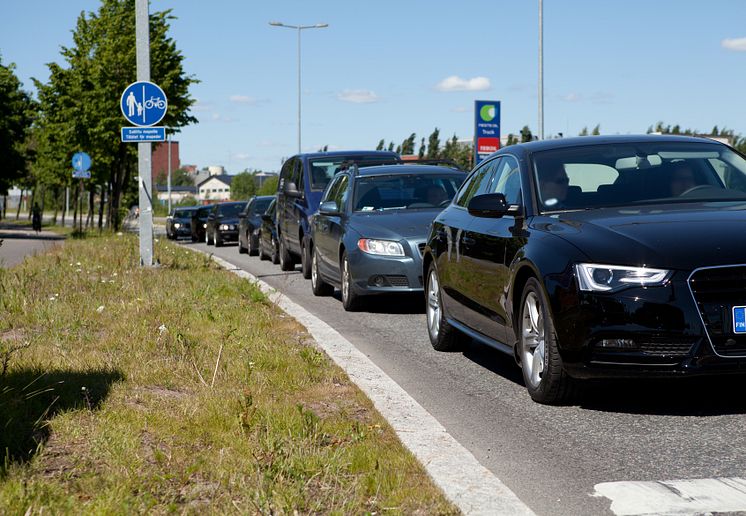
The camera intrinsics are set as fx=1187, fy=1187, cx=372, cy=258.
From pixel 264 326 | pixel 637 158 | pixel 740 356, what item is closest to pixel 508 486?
pixel 740 356

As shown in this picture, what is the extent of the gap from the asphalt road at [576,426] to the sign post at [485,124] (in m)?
19.6

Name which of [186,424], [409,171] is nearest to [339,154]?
[409,171]

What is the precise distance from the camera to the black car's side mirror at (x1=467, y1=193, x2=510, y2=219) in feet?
24.5

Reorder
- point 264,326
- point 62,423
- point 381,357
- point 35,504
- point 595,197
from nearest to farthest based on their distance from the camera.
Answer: point 35,504 → point 62,423 → point 595,197 → point 381,357 → point 264,326

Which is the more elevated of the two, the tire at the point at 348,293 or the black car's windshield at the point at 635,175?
the black car's windshield at the point at 635,175

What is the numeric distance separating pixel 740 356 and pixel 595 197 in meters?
1.73

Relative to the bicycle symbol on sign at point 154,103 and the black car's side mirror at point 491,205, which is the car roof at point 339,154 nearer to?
the bicycle symbol on sign at point 154,103

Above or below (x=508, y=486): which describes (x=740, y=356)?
above

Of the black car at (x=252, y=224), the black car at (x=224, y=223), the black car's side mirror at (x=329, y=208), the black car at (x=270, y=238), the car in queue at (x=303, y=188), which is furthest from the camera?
the black car at (x=224, y=223)

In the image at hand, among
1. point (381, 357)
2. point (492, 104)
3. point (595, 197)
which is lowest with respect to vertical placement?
point (381, 357)

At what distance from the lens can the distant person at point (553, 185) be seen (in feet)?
24.3

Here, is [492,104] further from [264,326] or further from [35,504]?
[35,504]

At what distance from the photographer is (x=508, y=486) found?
5.01 m

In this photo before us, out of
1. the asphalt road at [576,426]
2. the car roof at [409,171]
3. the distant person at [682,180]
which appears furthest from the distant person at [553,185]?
the car roof at [409,171]
